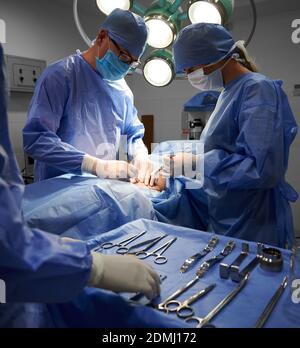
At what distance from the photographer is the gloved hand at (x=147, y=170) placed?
1558 millimetres

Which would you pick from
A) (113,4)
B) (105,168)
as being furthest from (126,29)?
(105,168)

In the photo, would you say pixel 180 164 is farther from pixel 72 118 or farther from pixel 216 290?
pixel 216 290

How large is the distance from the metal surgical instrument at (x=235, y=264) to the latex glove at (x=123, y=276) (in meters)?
0.19

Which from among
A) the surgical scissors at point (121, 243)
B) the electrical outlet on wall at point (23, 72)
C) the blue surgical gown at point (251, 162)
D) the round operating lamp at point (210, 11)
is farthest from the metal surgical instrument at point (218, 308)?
the electrical outlet on wall at point (23, 72)

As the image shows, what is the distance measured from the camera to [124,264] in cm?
66

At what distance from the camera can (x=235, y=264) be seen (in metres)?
0.83

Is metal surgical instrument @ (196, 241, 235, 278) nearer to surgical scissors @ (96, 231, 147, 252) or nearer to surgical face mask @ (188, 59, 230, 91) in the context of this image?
surgical scissors @ (96, 231, 147, 252)

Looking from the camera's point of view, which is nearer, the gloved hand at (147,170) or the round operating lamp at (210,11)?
the round operating lamp at (210,11)

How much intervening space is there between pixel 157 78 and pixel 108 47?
0.31 metres

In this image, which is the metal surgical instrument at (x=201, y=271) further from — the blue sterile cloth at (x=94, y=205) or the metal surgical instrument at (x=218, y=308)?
the blue sterile cloth at (x=94, y=205)

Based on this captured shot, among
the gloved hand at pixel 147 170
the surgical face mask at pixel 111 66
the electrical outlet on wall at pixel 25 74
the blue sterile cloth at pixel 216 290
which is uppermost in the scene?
the electrical outlet on wall at pixel 25 74

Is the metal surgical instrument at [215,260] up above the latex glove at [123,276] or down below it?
below

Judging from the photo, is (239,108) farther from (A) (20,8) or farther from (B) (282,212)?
(A) (20,8)

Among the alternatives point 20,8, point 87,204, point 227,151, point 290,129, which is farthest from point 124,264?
point 20,8
